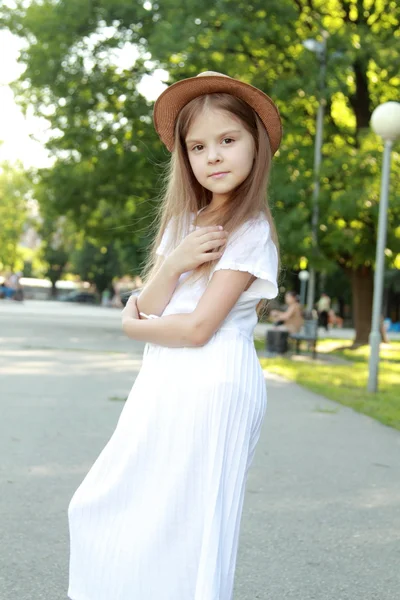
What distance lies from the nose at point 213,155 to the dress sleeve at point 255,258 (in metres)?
0.20

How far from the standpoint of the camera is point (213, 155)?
2586mm

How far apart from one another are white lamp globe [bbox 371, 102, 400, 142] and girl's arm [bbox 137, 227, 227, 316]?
34.7ft

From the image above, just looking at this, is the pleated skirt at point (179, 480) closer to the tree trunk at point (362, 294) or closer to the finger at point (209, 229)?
the finger at point (209, 229)

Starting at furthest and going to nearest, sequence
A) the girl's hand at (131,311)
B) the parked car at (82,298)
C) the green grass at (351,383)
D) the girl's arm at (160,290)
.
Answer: the parked car at (82,298)
the green grass at (351,383)
the girl's hand at (131,311)
the girl's arm at (160,290)

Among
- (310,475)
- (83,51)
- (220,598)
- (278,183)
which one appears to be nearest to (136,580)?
(220,598)

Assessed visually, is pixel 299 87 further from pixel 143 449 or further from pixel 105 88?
pixel 143 449

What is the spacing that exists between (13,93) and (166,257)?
2343cm

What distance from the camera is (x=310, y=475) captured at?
250 inches

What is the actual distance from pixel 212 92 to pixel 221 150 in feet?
0.61

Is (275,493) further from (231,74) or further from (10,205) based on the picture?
(10,205)

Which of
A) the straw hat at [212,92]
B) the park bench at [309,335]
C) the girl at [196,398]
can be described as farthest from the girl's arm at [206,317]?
the park bench at [309,335]

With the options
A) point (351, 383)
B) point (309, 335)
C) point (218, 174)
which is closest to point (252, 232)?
point (218, 174)

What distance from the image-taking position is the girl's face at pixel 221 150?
8.52ft

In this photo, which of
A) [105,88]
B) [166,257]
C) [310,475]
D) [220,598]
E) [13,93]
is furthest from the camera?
[13,93]
